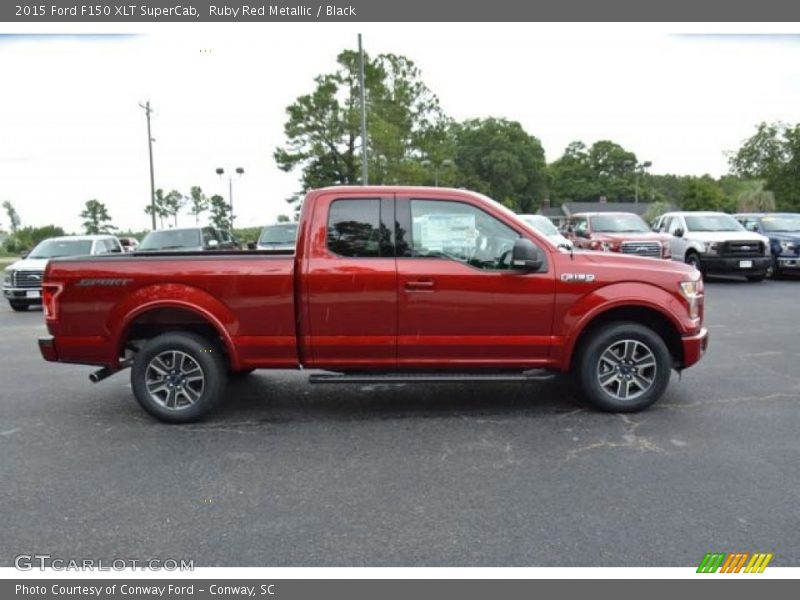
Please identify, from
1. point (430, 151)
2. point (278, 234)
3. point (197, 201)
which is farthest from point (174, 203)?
point (278, 234)

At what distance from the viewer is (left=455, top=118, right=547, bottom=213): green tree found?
9294 cm

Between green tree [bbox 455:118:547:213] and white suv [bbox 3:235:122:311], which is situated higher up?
green tree [bbox 455:118:547:213]

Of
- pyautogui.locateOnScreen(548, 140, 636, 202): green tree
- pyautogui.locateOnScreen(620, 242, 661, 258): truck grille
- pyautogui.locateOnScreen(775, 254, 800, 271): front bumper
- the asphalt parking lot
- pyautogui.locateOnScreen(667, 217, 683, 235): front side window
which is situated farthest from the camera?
pyautogui.locateOnScreen(548, 140, 636, 202): green tree

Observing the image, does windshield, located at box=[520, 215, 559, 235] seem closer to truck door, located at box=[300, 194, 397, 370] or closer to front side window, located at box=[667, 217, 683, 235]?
front side window, located at box=[667, 217, 683, 235]

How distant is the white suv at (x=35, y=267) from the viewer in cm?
1395

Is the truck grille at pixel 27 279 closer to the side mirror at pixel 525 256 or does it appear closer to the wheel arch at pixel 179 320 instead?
the wheel arch at pixel 179 320

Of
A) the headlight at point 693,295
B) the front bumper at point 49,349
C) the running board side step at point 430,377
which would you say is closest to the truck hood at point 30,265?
the front bumper at point 49,349

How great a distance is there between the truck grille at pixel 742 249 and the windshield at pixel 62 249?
15.6 m

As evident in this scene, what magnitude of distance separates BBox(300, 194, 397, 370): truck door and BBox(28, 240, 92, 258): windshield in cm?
1128

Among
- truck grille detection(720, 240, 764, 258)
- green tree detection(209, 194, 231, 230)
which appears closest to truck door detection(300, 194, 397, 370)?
truck grille detection(720, 240, 764, 258)

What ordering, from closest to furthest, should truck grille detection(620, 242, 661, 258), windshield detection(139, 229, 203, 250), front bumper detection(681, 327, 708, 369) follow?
front bumper detection(681, 327, 708, 369) → windshield detection(139, 229, 203, 250) → truck grille detection(620, 242, 661, 258)

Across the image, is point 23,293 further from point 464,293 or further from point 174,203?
point 174,203

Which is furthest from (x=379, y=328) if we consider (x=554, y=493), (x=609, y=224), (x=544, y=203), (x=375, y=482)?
(x=544, y=203)

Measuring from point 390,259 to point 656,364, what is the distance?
2516 millimetres
